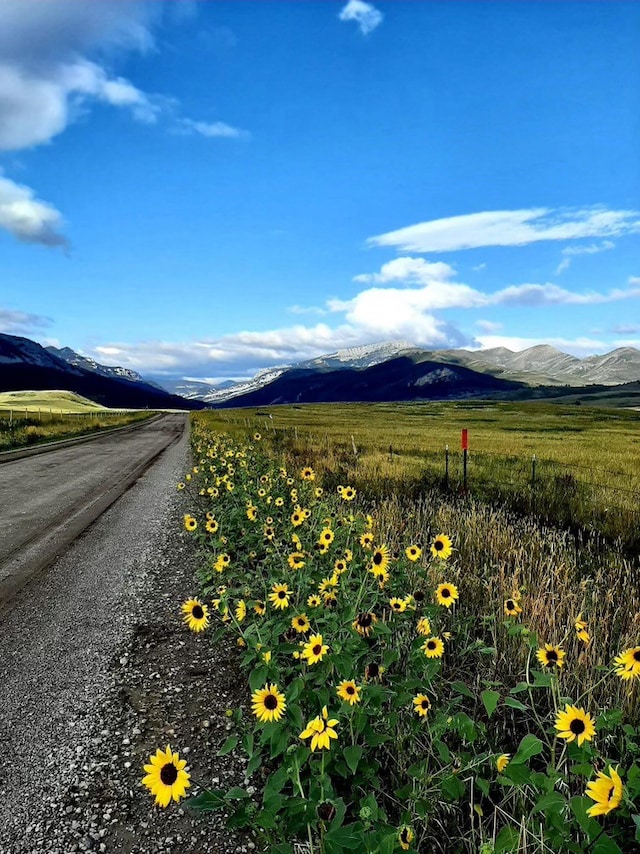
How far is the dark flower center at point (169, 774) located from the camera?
209 cm

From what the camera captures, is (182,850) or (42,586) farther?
(42,586)

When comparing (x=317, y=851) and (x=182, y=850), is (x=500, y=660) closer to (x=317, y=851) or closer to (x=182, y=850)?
(x=317, y=851)

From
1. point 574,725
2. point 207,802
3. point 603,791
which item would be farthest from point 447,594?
point 207,802

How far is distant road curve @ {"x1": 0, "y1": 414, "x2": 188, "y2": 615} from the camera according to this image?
25.2 ft

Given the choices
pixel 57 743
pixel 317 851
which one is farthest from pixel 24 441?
pixel 317 851

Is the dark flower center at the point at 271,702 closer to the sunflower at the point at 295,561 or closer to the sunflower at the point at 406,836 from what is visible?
the sunflower at the point at 406,836

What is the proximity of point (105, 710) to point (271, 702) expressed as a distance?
209cm

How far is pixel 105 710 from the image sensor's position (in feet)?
12.8

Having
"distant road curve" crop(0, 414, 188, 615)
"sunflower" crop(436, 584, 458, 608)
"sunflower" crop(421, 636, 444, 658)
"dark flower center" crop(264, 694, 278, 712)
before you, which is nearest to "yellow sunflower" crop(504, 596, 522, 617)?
"sunflower" crop(436, 584, 458, 608)

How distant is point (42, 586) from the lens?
6602 mm

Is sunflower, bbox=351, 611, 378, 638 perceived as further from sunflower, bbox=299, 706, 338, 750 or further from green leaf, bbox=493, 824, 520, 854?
green leaf, bbox=493, 824, 520, 854

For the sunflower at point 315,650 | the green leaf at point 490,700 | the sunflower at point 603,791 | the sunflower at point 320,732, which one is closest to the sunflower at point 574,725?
the green leaf at point 490,700

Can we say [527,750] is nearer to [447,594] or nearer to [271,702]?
[271,702]

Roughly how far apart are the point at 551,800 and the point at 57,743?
3.33 metres
